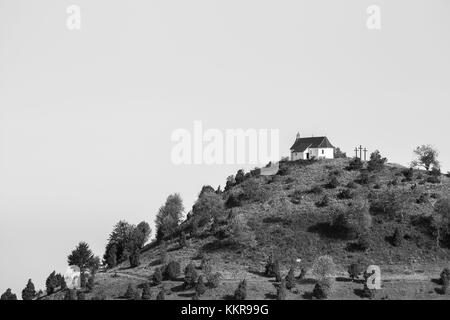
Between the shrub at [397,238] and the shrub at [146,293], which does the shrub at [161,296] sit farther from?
the shrub at [397,238]

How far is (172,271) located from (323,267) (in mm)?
23045

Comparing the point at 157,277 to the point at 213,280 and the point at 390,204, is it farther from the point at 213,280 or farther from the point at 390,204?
the point at 390,204

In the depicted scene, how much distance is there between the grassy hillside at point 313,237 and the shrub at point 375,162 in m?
1.61

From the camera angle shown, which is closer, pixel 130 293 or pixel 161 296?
pixel 161 296

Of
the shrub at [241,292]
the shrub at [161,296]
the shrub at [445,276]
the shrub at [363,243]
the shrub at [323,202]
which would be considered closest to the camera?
the shrub at [241,292]

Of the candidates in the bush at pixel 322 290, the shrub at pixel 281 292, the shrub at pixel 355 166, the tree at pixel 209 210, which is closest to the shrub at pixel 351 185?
the shrub at pixel 355 166

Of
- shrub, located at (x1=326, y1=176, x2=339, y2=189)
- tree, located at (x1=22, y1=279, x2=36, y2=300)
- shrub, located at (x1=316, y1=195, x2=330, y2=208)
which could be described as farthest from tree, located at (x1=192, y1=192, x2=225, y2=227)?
tree, located at (x1=22, y1=279, x2=36, y2=300)

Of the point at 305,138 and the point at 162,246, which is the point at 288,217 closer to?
the point at 162,246

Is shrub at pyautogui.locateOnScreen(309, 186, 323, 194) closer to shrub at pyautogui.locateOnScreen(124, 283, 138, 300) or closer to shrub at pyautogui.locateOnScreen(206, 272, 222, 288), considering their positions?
shrub at pyautogui.locateOnScreen(206, 272, 222, 288)

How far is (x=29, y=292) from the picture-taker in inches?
4811

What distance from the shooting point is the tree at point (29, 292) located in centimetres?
12169

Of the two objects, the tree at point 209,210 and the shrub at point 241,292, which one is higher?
the tree at point 209,210

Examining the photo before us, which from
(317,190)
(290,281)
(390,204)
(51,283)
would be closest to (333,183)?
(317,190)
